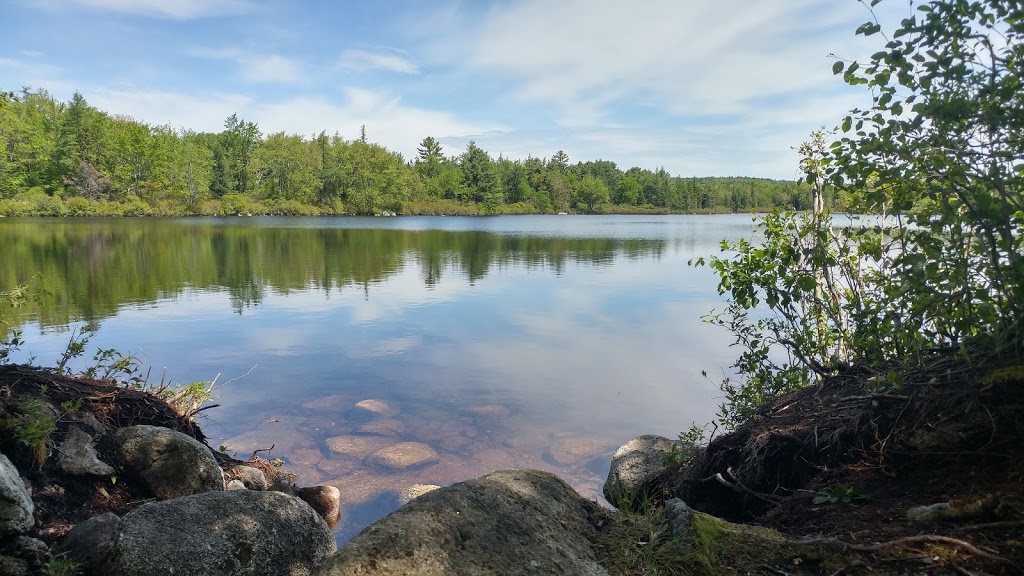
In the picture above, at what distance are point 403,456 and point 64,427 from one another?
479cm

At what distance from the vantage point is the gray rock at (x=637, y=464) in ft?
22.2

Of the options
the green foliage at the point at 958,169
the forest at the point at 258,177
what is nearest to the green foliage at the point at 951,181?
the green foliage at the point at 958,169

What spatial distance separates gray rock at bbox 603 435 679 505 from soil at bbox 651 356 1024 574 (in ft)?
5.92

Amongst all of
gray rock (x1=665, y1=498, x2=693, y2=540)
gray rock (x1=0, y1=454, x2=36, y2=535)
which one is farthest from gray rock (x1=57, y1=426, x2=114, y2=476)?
gray rock (x1=665, y1=498, x2=693, y2=540)

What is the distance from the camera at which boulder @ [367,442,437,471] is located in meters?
9.29

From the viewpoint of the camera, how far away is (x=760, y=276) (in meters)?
6.52

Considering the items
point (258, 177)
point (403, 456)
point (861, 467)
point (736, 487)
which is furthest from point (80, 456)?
point (258, 177)

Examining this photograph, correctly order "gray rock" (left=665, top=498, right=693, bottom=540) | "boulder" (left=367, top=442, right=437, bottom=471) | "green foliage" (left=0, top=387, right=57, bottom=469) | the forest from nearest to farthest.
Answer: "gray rock" (left=665, top=498, right=693, bottom=540) → "green foliage" (left=0, top=387, right=57, bottom=469) → "boulder" (left=367, top=442, right=437, bottom=471) → the forest

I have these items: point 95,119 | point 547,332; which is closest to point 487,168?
point 95,119

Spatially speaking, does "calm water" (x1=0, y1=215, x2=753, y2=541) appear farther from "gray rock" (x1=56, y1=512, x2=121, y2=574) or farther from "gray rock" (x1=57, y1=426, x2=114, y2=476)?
"gray rock" (x1=56, y1=512, x2=121, y2=574)

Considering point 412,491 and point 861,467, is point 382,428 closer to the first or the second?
point 412,491

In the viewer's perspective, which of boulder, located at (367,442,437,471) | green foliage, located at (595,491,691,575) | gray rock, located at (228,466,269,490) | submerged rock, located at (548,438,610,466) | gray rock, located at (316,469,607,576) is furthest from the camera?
submerged rock, located at (548,438,610,466)

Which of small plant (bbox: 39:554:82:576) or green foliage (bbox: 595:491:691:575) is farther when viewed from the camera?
small plant (bbox: 39:554:82:576)

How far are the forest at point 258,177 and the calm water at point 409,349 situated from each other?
114 ft
